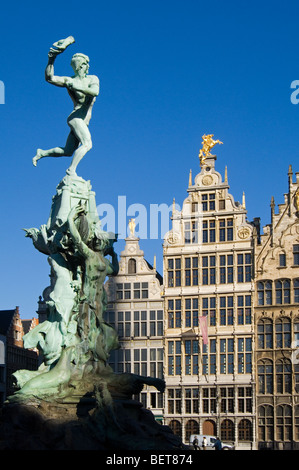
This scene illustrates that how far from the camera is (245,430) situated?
5175 centimetres

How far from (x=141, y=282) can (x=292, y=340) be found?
36.6ft

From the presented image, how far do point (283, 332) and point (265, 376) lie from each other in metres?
3.09

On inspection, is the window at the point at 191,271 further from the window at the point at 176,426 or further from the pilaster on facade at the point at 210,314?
the window at the point at 176,426

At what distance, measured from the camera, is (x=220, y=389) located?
52.8m

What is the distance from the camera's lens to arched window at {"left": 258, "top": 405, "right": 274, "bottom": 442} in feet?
169

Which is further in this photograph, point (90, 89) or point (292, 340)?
point (292, 340)

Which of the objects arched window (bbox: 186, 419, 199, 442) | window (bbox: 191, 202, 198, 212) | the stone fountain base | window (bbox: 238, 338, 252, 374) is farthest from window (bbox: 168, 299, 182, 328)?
the stone fountain base

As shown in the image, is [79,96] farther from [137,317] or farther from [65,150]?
[137,317]

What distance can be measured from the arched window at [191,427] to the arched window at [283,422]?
525 cm

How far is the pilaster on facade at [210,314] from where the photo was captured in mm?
52562

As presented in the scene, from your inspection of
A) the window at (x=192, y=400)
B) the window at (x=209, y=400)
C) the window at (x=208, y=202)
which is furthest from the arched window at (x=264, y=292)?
the window at (x=192, y=400)
